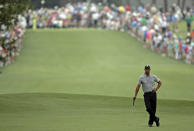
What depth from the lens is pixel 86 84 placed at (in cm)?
3209

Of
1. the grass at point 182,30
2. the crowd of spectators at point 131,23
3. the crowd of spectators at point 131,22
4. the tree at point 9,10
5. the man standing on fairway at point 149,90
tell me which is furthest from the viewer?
the grass at point 182,30

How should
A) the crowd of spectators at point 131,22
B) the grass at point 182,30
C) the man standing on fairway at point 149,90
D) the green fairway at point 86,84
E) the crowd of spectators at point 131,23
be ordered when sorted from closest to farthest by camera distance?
the man standing on fairway at point 149,90, the green fairway at point 86,84, the crowd of spectators at point 131,23, the crowd of spectators at point 131,22, the grass at point 182,30

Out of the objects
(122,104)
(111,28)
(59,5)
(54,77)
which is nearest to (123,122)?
(122,104)

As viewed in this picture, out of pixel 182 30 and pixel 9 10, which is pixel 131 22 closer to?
pixel 182 30

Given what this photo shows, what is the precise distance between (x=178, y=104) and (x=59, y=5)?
5175cm

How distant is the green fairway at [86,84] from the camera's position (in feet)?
58.1

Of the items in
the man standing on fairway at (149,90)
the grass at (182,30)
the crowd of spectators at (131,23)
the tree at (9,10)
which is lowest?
the grass at (182,30)

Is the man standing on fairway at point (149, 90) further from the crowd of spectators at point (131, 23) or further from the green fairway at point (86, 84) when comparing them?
the crowd of spectators at point (131, 23)

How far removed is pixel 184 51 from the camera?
45750 mm

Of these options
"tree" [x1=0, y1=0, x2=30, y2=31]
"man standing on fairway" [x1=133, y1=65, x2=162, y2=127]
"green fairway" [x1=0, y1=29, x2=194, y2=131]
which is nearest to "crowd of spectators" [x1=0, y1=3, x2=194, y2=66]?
"green fairway" [x1=0, y1=29, x2=194, y2=131]

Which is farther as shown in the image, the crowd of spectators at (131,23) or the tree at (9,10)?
the crowd of spectators at (131,23)

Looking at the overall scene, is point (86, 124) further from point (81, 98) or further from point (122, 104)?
point (81, 98)

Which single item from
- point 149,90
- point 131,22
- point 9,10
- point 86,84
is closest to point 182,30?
point 131,22

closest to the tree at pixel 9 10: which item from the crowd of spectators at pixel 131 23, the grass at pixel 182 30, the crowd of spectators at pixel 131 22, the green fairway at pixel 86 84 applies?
the green fairway at pixel 86 84
